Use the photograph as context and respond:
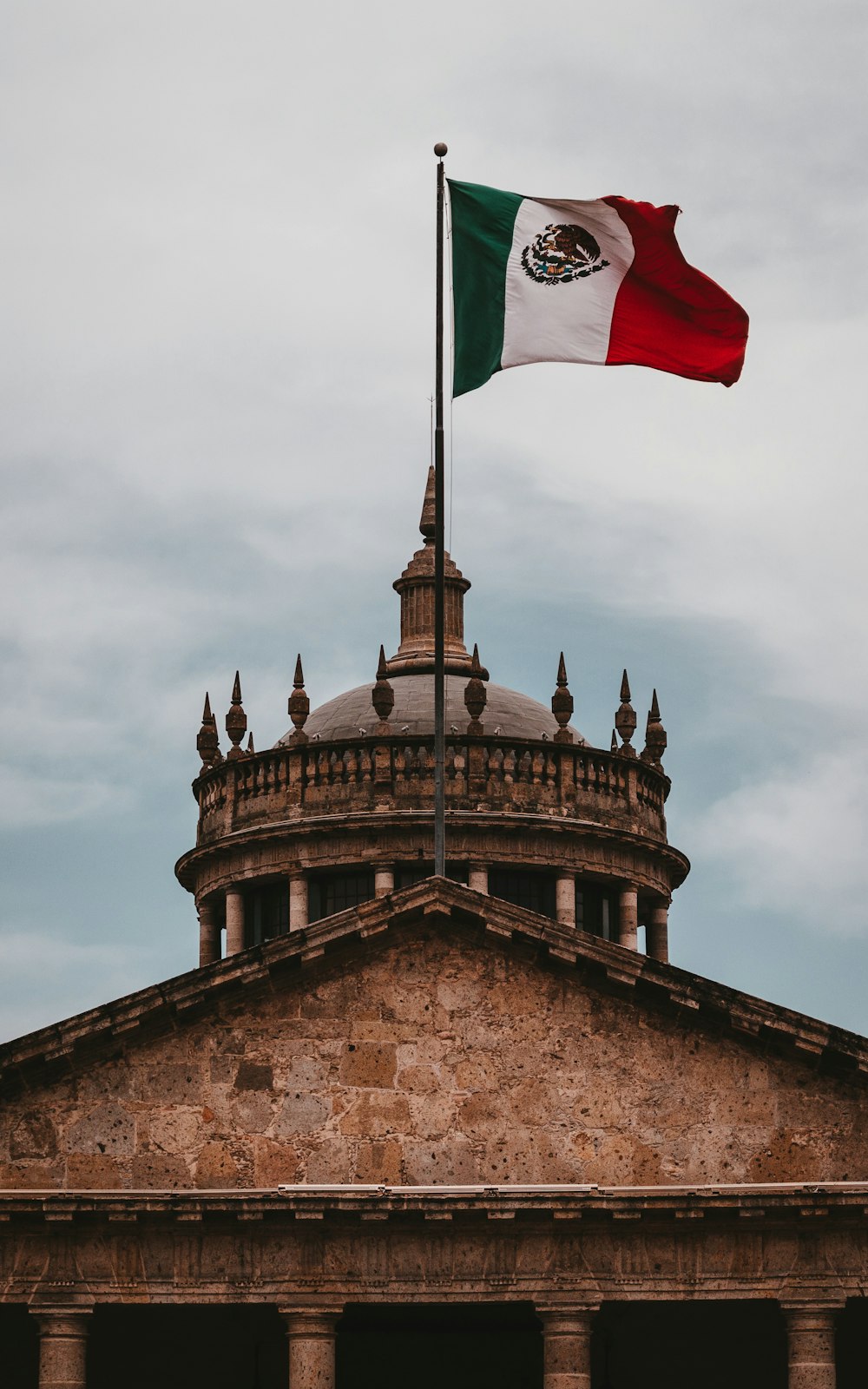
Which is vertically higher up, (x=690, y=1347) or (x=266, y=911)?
(x=266, y=911)

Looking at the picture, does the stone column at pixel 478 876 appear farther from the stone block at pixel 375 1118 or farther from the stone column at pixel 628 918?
the stone block at pixel 375 1118

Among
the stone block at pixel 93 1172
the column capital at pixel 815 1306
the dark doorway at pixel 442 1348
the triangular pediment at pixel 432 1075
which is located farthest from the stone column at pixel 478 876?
the column capital at pixel 815 1306

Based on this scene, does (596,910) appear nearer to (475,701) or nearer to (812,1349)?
(475,701)

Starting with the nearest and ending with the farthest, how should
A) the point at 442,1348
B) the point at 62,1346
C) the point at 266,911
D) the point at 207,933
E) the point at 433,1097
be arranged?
1. the point at 62,1346
2. the point at 433,1097
3. the point at 442,1348
4. the point at 266,911
5. the point at 207,933

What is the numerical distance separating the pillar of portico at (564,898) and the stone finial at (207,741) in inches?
286

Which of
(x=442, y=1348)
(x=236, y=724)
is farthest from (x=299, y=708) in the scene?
(x=442, y=1348)

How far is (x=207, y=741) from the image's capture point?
177ft

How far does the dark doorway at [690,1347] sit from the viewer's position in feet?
137

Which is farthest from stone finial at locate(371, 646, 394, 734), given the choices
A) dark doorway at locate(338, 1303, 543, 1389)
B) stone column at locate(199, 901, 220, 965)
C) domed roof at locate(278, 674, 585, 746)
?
dark doorway at locate(338, 1303, 543, 1389)

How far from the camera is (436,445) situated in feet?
126

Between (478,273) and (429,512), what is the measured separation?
17801mm

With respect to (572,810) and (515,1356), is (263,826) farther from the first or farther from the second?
(515,1356)

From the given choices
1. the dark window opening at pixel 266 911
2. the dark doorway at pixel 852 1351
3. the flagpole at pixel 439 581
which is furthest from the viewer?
the dark window opening at pixel 266 911

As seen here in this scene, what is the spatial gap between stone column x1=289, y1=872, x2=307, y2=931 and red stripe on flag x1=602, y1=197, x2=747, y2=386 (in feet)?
47.2
